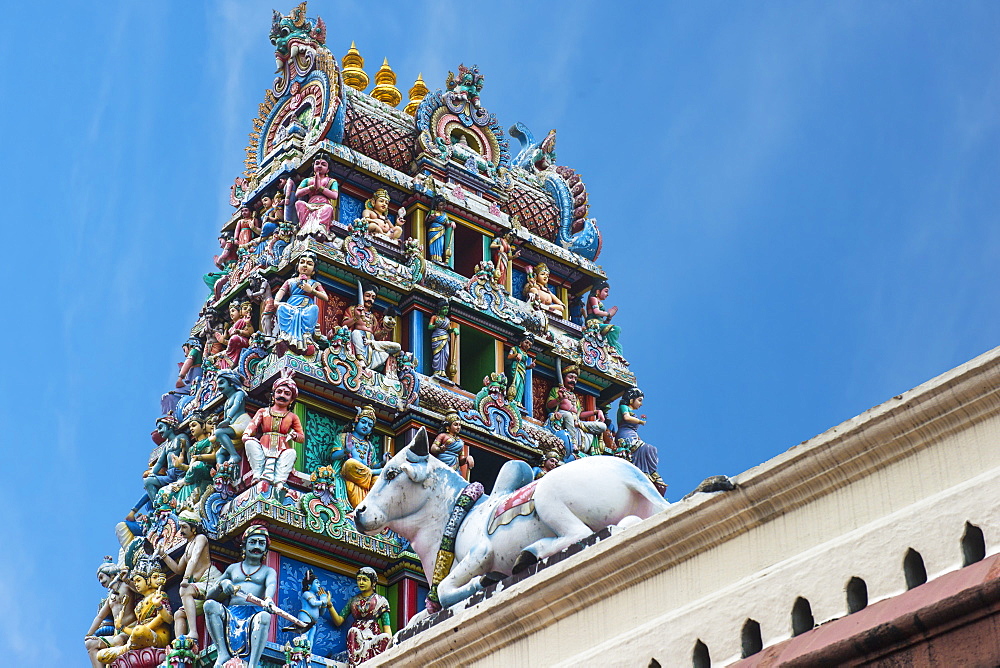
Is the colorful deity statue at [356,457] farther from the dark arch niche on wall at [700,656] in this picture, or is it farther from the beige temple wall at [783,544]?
the dark arch niche on wall at [700,656]

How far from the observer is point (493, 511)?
1365 cm

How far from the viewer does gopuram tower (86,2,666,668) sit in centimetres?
2438

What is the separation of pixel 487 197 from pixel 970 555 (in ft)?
75.7

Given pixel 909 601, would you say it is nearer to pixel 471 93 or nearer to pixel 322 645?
pixel 322 645

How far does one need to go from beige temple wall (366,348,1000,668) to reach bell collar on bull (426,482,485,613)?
7.13 feet

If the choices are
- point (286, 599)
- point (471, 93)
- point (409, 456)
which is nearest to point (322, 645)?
point (286, 599)

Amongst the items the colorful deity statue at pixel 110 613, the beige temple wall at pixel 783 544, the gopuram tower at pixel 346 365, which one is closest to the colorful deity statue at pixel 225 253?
the gopuram tower at pixel 346 365

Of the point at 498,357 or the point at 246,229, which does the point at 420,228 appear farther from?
the point at 246,229

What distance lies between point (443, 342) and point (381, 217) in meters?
2.82

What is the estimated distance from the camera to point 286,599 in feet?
79.2

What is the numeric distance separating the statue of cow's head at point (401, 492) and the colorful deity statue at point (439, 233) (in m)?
14.7

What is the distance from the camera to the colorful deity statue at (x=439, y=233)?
29.6 meters

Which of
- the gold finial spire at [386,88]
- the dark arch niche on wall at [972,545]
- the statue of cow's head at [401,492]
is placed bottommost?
the dark arch niche on wall at [972,545]

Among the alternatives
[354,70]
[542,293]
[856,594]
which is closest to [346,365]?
[542,293]
